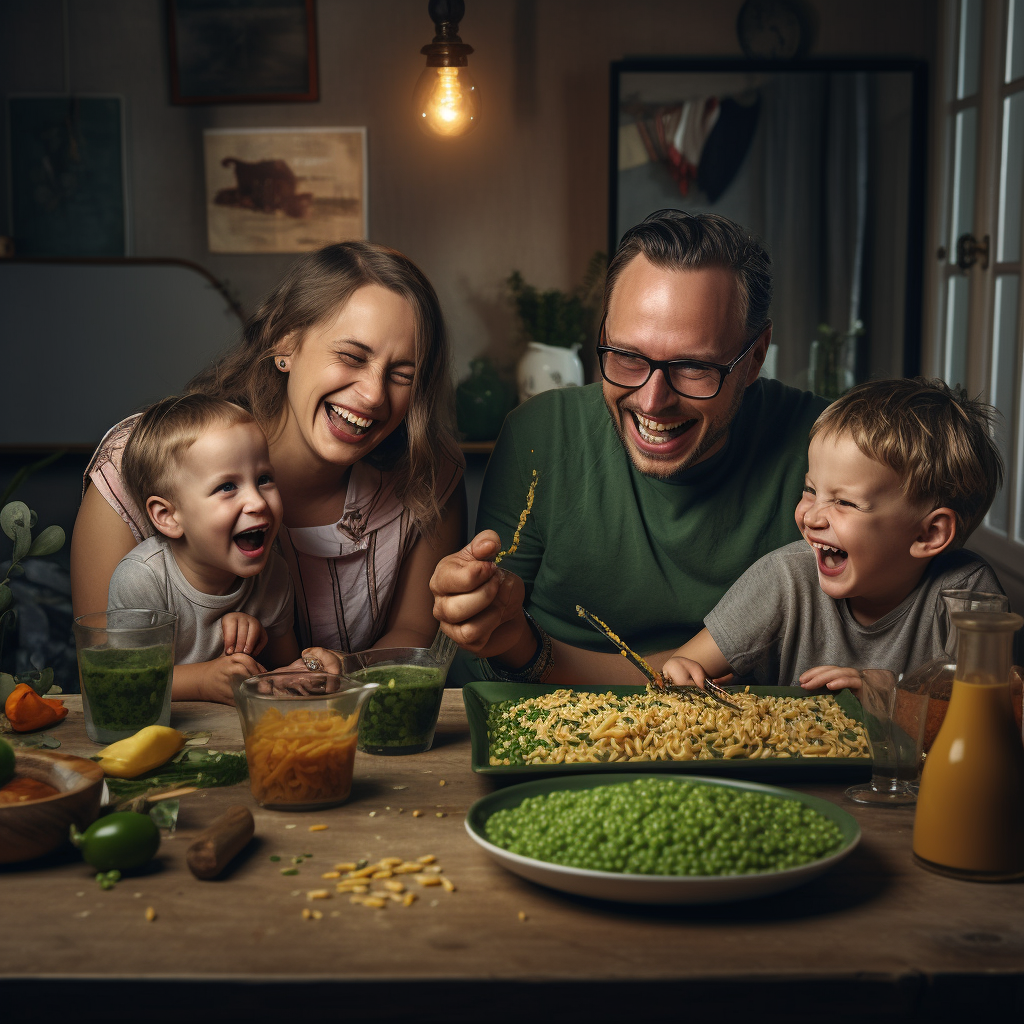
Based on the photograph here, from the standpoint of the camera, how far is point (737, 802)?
99cm

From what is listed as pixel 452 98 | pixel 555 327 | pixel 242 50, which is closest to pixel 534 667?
pixel 452 98

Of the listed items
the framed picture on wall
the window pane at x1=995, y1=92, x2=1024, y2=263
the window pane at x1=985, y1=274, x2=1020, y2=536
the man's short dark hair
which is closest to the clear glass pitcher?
the man's short dark hair

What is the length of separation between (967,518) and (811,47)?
3023 mm

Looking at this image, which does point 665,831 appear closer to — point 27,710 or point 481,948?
point 481,948

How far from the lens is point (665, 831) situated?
93 cm

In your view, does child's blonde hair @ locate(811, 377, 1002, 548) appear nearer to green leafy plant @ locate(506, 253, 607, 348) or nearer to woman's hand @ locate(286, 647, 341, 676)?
woman's hand @ locate(286, 647, 341, 676)

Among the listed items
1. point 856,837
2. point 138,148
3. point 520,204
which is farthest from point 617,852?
point 138,148

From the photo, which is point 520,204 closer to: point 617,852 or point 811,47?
point 811,47

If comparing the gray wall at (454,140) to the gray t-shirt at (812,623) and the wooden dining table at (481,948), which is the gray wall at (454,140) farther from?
the wooden dining table at (481,948)

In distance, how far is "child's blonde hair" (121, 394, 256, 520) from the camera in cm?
167

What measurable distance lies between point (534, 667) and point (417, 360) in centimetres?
56

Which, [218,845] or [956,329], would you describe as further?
[956,329]

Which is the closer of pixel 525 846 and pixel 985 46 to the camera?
pixel 525 846

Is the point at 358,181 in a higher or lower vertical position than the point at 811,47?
lower
